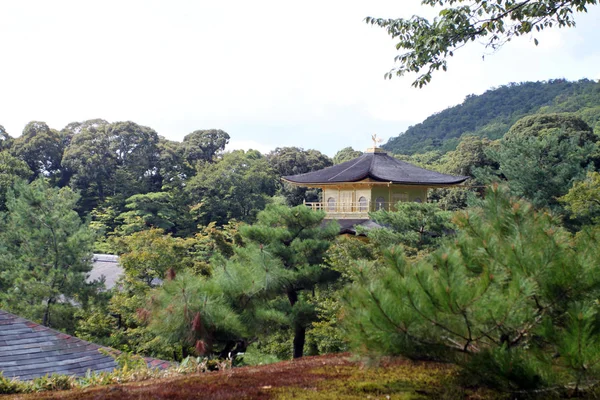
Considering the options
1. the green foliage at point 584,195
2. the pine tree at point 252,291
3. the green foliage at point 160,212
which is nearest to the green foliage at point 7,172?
the green foliage at point 160,212

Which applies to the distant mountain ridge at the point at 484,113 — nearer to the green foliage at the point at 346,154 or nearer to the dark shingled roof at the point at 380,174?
the green foliage at the point at 346,154

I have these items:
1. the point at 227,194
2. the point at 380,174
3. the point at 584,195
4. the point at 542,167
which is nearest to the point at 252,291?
the point at 584,195

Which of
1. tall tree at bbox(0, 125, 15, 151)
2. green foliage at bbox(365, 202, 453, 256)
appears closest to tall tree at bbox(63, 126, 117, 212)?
tall tree at bbox(0, 125, 15, 151)

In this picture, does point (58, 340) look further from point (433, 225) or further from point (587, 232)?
point (433, 225)

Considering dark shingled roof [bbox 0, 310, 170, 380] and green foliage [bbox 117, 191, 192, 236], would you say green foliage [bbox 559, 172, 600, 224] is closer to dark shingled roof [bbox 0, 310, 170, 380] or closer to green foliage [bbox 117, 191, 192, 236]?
dark shingled roof [bbox 0, 310, 170, 380]

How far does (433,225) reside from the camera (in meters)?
10.8

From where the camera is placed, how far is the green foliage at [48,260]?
12.2 m

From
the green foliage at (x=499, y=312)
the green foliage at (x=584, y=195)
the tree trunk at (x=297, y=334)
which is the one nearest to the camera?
the green foliage at (x=499, y=312)

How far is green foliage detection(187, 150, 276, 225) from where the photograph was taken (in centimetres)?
2748

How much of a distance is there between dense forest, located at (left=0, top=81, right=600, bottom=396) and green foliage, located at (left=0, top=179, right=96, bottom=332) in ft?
0.14

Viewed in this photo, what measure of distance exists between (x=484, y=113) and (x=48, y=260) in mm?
44339

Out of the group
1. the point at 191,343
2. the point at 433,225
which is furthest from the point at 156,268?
the point at 191,343

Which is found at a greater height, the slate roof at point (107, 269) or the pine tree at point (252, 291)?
the pine tree at point (252, 291)

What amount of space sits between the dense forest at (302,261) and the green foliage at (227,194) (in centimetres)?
10
